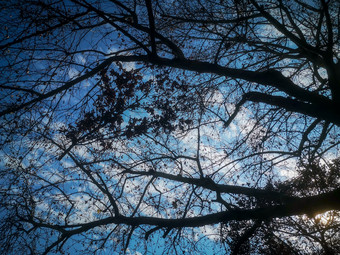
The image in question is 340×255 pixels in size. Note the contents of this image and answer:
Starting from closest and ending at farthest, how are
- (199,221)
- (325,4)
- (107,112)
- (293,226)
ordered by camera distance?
(325,4) → (199,221) → (107,112) → (293,226)

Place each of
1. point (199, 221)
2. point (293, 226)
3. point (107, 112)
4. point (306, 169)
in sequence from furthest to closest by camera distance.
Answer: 1. point (293, 226)
2. point (306, 169)
3. point (107, 112)
4. point (199, 221)

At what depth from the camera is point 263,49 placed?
5574 mm

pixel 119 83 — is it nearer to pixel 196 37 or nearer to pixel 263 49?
pixel 196 37

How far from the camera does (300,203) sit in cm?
417

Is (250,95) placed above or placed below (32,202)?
above

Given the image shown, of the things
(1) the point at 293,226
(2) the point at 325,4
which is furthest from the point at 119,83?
(1) the point at 293,226

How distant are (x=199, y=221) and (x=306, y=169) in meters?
3.71

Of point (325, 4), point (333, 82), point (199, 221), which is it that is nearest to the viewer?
point (325, 4)

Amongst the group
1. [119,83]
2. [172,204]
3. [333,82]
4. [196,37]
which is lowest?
[172,204]

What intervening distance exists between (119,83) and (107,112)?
0.87 meters

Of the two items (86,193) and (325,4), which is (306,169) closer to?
(325,4)

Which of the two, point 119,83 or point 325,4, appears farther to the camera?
point 119,83

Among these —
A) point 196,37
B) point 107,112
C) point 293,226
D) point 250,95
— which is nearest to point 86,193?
point 107,112

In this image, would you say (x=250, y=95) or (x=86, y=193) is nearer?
(x=250, y=95)
